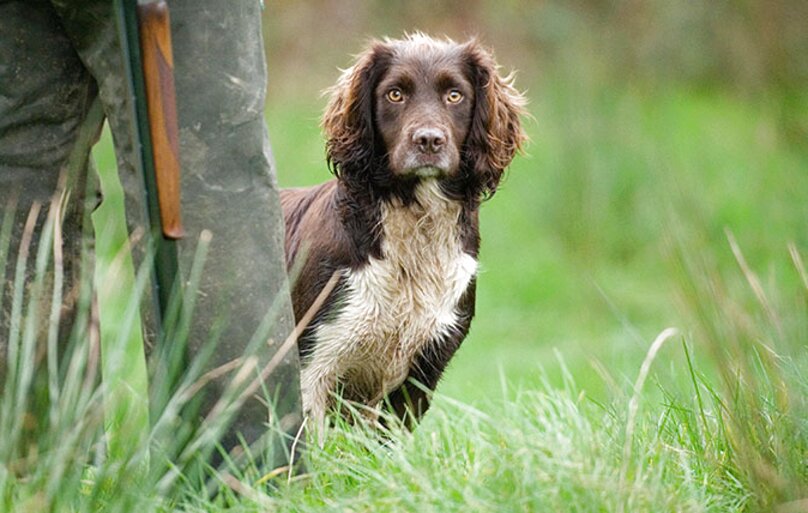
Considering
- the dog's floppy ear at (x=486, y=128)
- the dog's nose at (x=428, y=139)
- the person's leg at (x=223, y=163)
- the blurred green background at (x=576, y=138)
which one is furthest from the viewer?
the blurred green background at (x=576, y=138)

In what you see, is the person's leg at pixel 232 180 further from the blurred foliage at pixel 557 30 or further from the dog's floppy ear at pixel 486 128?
the blurred foliage at pixel 557 30

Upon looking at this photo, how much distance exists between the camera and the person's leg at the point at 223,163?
3.52 meters

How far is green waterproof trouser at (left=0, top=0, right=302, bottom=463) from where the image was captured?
3.53 m

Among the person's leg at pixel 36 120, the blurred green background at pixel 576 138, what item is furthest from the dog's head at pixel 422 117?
the person's leg at pixel 36 120

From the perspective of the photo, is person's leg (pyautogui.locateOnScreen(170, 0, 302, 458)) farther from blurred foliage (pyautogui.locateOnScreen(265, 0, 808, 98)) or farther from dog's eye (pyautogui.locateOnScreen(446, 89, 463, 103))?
blurred foliage (pyautogui.locateOnScreen(265, 0, 808, 98))

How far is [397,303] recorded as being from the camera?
16.3ft

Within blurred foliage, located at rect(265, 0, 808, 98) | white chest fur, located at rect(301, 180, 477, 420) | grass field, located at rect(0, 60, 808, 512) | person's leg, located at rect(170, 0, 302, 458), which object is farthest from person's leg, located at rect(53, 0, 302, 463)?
blurred foliage, located at rect(265, 0, 808, 98)

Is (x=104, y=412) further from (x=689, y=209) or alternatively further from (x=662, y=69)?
(x=662, y=69)

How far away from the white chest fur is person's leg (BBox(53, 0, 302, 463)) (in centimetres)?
111

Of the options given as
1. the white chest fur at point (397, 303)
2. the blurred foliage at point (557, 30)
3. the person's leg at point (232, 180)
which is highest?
the blurred foliage at point (557, 30)

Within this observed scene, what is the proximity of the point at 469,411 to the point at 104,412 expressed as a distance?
34.8 inches

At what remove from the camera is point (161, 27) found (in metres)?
3.25

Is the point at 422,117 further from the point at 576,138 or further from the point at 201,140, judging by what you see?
the point at 576,138

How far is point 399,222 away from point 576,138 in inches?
154
